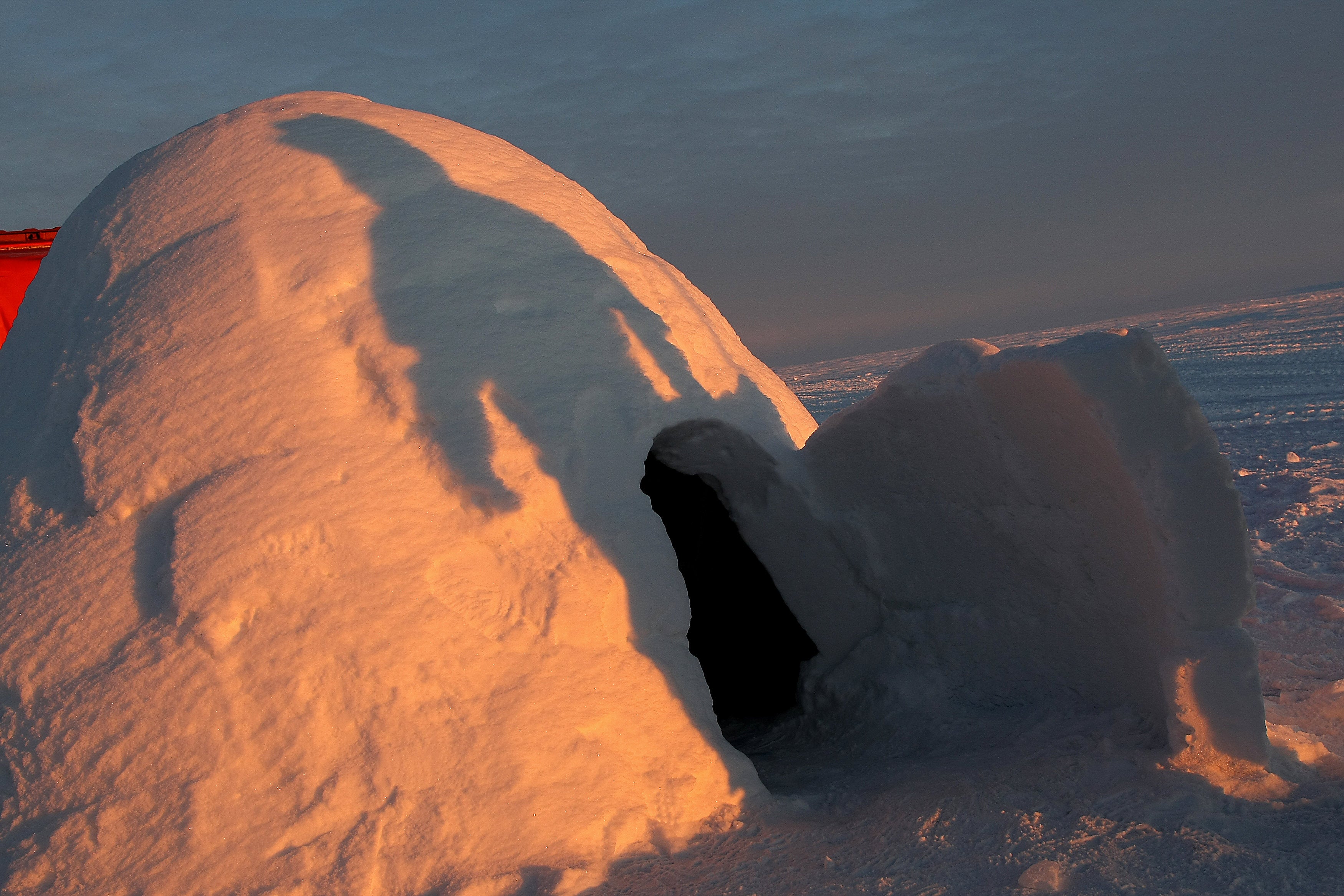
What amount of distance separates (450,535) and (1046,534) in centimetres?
255

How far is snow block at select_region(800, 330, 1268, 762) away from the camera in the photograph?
2922 mm

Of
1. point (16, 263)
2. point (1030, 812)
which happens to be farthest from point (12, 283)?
point (1030, 812)

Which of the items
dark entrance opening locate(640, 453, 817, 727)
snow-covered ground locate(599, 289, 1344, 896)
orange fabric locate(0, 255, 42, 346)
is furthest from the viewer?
orange fabric locate(0, 255, 42, 346)

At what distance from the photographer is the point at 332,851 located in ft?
9.18

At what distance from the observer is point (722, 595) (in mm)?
5980

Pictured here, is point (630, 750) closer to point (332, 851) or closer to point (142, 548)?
point (332, 851)

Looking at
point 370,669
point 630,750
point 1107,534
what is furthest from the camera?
point 1107,534

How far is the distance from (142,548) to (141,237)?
171 centimetres

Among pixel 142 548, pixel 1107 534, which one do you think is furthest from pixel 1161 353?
pixel 142 548

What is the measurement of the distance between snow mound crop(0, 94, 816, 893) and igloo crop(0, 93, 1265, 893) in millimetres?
14

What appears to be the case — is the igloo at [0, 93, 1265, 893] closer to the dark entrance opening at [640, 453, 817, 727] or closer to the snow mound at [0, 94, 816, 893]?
the snow mound at [0, 94, 816, 893]

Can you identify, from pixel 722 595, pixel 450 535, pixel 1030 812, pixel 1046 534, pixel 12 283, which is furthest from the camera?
pixel 12 283

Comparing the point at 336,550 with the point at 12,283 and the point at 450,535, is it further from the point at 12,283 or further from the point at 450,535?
the point at 12,283

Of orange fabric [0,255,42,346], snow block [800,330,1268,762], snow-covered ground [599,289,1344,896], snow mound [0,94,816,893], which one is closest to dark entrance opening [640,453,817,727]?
snow-covered ground [599,289,1344,896]
